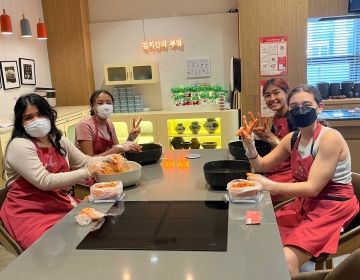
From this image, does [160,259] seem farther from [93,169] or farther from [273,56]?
[273,56]

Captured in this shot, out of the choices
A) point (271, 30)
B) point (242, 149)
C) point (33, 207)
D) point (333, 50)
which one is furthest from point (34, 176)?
point (333, 50)

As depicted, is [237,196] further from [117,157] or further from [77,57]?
[77,57]

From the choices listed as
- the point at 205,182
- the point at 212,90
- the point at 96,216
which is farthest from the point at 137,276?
the point at 212,90

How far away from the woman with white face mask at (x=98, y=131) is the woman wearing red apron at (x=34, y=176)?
1.69 ft

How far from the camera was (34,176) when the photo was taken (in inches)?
72.7

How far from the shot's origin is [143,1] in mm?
5117

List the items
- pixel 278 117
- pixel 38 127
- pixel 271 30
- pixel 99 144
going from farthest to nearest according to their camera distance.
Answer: pixel 271 30 → pixel 99 144 → pixel 278 117 → pixel 38 127

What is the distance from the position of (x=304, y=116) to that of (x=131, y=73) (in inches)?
144

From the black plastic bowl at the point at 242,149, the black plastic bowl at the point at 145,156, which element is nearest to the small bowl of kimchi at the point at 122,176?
the black plastic bowl at the point at 145,156

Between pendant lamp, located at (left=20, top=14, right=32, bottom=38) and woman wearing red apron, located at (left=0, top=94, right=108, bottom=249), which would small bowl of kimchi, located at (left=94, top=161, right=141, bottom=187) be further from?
pendant lamp, located at (left=20, top=14, right=32, bottom=38)

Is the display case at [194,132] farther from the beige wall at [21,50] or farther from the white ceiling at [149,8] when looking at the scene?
the beige wall at [21,50]

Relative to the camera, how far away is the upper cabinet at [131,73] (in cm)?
507

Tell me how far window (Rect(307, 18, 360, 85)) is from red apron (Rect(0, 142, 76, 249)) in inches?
150

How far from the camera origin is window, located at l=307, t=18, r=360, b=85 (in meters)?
4.55
